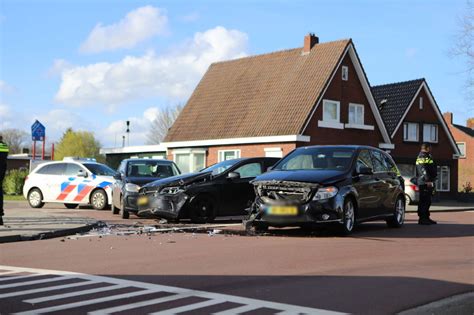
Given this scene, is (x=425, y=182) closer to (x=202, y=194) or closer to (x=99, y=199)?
(x=202, y=194)

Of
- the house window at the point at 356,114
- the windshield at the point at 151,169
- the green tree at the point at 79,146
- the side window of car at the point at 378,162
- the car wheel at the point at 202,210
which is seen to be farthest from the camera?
the green tree at the point at 79,146

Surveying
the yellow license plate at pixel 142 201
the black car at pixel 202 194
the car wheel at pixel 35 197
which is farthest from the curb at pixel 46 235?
the car wheel at pixel 35 197

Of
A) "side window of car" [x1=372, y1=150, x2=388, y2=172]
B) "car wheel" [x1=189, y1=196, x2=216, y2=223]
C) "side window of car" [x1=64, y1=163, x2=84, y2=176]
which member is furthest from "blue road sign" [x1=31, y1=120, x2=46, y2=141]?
"side window of car" [x1=372, y1=150, x2=388, y2=172]

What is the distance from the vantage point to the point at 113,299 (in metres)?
5.96

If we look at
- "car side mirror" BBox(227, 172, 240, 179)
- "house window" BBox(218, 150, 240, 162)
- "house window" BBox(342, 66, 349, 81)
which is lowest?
"car side mirror" BBox(227, 172, 240, 179)

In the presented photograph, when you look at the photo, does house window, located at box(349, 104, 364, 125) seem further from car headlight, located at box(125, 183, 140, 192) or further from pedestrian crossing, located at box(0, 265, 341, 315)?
pedestrian crossing, located at box(0, 265, 341, 315)

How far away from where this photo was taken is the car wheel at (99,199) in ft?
64.3

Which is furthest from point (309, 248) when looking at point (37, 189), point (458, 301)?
point (37, 189)

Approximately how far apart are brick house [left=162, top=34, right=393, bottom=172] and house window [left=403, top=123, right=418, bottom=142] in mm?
4364

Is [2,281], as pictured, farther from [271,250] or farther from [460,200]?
[460,200]

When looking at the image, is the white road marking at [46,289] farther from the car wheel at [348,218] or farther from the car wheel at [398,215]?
the car wheel at [398,215]

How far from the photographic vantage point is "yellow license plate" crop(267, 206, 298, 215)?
35.9ft

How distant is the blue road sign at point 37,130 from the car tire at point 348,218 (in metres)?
Answer: 20.8

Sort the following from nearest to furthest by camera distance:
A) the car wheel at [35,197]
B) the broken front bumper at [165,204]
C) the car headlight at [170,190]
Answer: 1. the broken front bumper at [165,204]
2. the car headlight at [170,190]
3. the car wheel at [35,197]
